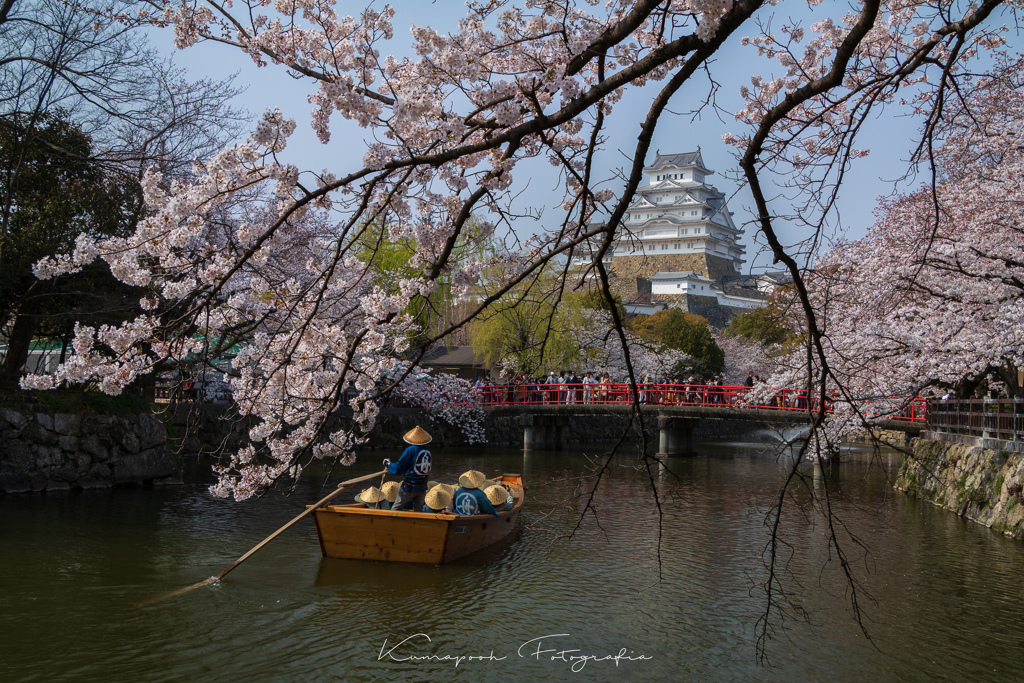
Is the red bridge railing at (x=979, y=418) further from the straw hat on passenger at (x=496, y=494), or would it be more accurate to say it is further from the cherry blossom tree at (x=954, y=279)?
the straw hat on passenger at (x=496, y=494)

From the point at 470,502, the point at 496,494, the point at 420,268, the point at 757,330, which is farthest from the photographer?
the point at 757,330

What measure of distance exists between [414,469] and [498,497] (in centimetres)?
148

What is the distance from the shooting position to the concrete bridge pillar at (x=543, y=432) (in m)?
24.3

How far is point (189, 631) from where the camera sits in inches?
238

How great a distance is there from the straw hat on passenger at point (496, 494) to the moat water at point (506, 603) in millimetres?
651

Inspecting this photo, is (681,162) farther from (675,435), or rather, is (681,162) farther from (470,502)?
(470,502)

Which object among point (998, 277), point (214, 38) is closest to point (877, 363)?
point (998, 277)

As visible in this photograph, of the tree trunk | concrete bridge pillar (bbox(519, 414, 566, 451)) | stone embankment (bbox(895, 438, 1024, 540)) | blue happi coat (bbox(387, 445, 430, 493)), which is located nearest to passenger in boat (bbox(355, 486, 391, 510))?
blue happi coat (bbox(387, 445, 430, 493))

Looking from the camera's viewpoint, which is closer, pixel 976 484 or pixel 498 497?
pixel 498 497

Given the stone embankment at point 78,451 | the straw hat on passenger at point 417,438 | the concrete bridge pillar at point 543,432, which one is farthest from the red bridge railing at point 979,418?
the stone embankment at point 78,451

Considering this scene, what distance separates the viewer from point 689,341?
106 ft

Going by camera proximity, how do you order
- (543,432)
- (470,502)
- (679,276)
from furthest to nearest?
1. (679,276)
2. (543,432)
3. (470,502)

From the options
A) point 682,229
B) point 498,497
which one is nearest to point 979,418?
point 498,497

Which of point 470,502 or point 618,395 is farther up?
point 618,395
